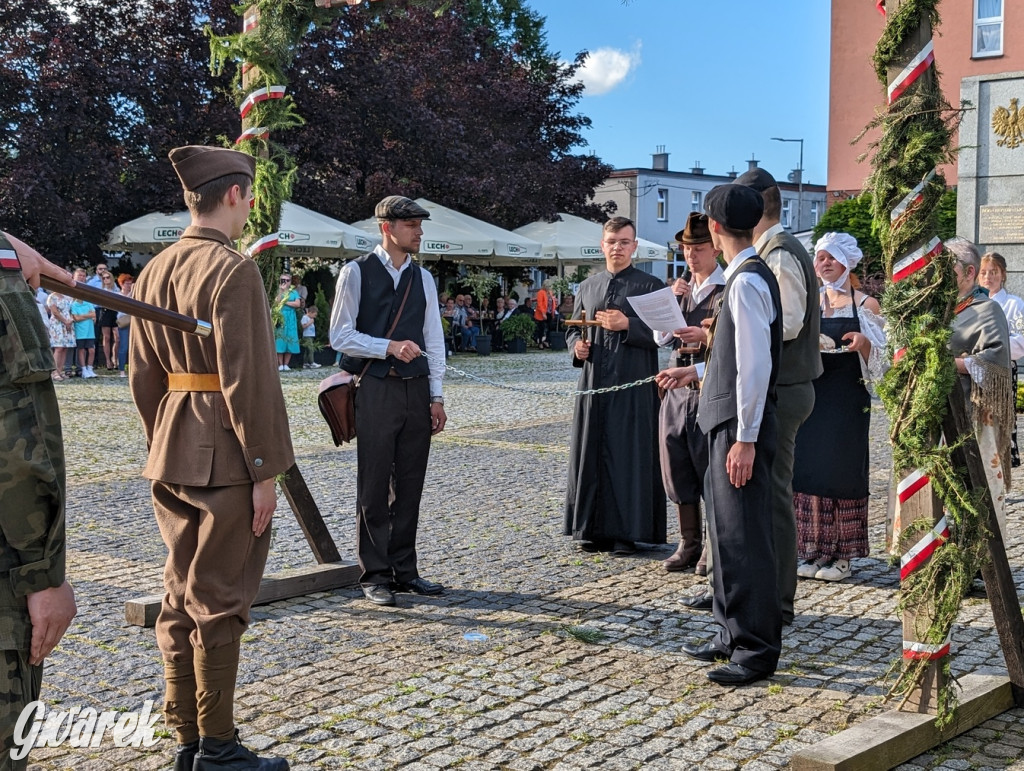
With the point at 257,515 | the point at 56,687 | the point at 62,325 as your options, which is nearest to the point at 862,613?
the point at 257,515

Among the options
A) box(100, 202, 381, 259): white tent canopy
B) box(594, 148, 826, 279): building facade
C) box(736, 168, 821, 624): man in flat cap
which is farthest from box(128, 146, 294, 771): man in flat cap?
box(594, 148, 826, 279): building facade

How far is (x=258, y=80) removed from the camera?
6.28 metres

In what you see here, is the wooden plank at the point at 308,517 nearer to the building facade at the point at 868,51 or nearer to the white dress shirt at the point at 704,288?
the white dress shirt at the point at 704,288

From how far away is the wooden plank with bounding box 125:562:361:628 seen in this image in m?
5.74

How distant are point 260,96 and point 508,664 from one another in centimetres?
328

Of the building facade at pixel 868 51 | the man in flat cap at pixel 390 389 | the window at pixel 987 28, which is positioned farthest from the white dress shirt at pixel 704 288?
the window at pixel 987 28

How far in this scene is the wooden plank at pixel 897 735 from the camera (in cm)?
385

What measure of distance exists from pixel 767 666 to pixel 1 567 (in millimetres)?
3346

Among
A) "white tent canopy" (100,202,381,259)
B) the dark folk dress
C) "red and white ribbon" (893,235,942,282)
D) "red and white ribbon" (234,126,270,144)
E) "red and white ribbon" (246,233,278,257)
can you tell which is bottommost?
the dark folk dress

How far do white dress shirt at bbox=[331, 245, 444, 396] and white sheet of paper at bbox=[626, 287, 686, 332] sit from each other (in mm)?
1138

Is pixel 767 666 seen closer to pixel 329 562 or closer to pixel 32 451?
A: pixel 329 562

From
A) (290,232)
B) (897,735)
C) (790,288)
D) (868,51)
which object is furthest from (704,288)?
(868,51)

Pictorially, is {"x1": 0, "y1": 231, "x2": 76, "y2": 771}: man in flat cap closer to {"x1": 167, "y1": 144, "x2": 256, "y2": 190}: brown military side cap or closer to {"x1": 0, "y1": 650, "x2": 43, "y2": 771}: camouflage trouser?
{"x1": 0, "y1": 650, "x2": 43, "y2": 771}: camouflage trouser

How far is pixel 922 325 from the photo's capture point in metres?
4.35
